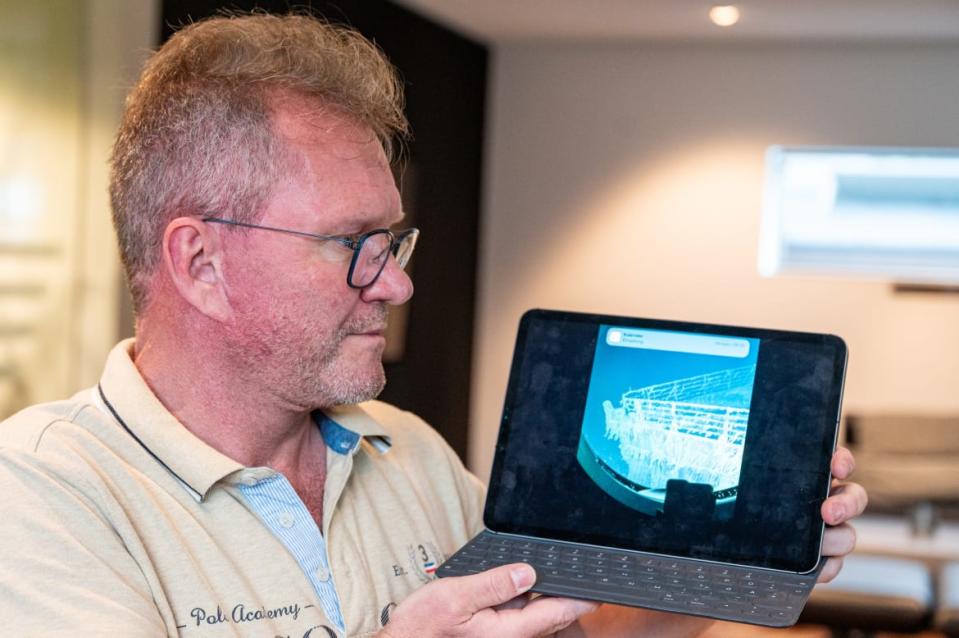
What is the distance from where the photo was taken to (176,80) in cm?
142

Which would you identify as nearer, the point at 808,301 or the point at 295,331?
the point at 295,331

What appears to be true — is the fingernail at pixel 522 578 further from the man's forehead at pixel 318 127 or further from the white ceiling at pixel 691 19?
the white ceiling at pixel 691 19

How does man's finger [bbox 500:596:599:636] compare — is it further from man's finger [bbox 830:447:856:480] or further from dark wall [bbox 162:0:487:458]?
dark wall [bbox 162:0:487:458]

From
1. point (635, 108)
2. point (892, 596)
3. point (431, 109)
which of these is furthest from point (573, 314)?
point (635, 108)

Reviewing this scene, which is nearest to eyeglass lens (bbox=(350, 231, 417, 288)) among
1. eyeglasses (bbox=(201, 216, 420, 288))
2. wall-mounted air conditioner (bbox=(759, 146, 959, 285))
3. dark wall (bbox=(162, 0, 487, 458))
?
eyeglasses (bbox=(201, 216, 420, 288))

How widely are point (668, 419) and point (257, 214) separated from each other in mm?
535

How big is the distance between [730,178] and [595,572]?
456 centimetres

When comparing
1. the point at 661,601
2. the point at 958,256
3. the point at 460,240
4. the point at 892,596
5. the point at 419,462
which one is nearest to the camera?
the point at 661,601

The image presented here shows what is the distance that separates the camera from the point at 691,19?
5098 millimetres

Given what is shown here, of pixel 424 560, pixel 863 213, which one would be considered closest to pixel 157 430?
pixel 424 560

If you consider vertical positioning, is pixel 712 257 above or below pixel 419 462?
above

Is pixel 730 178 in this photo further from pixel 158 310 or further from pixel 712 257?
pixel 158 310

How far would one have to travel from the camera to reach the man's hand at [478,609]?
3.85ft

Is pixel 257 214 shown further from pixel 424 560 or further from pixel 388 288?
pixel 424 560
